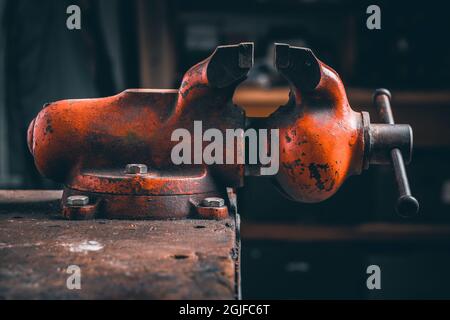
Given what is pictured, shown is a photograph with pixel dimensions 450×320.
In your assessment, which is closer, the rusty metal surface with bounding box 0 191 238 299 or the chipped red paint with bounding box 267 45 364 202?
the rusty metal surface with bounding box 0 191 238 299

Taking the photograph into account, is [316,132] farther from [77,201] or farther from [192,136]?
[77,201]

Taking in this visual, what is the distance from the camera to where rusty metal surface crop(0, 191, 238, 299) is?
66 centimetres

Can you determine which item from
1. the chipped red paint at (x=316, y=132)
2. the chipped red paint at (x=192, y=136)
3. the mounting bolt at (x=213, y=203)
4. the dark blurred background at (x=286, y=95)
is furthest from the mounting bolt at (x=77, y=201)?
Answer: the dark blurred background at (x=286, y=95)

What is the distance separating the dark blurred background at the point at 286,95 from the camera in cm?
230

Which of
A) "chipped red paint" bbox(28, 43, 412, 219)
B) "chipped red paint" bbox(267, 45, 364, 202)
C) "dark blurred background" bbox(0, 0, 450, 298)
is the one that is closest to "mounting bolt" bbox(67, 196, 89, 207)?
"chipped red paint" bbox(28, 43, 412, 219)

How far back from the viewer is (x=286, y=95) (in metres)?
2.79

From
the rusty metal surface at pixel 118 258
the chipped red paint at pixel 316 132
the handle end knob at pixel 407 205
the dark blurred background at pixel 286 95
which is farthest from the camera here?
the dark blurred background at pixel 286 95

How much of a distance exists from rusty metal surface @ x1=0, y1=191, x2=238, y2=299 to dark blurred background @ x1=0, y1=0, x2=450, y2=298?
4.57 feet

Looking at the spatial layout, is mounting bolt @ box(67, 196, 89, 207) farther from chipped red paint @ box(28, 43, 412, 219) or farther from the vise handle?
the vise handle

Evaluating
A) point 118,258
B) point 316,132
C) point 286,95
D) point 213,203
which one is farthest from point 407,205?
point 286,95

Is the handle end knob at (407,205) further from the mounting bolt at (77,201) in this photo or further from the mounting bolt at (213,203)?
the mounting bolt at (77,201)

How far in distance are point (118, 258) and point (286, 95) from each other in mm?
2116

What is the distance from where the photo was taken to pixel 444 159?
107 inches

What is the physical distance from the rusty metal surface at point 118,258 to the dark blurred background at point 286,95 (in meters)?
1.39
